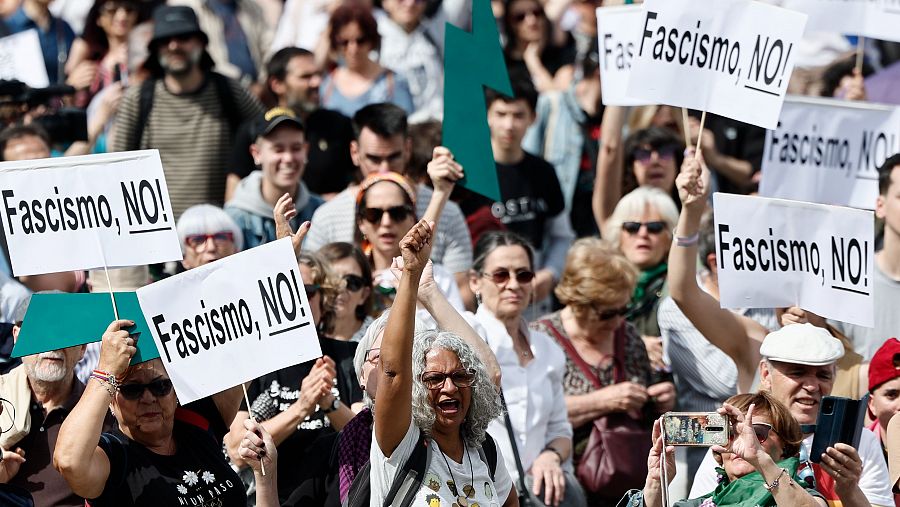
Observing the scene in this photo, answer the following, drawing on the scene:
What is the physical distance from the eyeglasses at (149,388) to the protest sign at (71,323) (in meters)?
0.10

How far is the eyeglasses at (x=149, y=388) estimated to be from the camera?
20.3 ft

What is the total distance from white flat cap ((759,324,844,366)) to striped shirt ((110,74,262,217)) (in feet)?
15.2

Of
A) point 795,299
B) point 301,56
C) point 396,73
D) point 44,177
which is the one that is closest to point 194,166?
point 301,56

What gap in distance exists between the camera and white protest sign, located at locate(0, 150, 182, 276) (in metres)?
6.51

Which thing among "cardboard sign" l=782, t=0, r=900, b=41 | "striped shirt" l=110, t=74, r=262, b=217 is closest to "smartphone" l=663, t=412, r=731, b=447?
"cardboard sign" l=782, t=0, r=900, b=41

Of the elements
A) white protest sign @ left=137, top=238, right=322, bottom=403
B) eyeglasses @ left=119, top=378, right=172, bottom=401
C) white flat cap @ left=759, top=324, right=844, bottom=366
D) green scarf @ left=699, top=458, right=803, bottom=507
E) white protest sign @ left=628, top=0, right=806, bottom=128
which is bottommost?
green scarf @ left=699, top=458, right=803, bottom=507

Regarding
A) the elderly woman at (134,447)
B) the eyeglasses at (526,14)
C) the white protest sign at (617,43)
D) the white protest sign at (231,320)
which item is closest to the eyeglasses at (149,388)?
the elderly woman at (134,447)

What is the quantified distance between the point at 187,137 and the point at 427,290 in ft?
13.4

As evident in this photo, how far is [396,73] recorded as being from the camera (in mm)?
11820

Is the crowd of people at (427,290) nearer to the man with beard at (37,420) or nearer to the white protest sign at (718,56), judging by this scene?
the man with beard at (37,420)

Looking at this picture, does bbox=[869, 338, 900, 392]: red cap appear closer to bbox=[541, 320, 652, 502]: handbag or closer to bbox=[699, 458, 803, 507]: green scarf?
bbox=[699, 458, 803, 507]: green scarf

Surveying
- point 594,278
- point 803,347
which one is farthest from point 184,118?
point 803,347

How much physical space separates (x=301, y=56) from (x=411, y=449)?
17.6ft

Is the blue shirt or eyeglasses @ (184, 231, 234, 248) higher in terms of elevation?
the blue shirt
